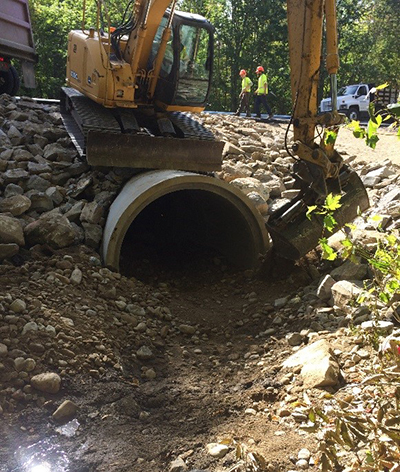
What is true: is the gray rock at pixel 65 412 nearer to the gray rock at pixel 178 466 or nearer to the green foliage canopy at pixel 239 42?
the gray rock at pixel 178 466

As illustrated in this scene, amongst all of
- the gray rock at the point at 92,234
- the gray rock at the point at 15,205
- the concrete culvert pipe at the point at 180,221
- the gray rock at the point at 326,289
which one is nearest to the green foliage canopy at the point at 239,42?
the concrete culvert pipe at the point at 180,221

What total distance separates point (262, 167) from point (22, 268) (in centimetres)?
443

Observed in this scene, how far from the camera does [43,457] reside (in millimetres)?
3342

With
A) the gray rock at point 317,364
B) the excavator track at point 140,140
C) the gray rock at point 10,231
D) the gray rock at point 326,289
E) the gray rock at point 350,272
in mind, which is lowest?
the gray rock at point 317,364

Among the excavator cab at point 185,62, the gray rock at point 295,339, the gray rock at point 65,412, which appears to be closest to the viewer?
the gray rock at point 65,412

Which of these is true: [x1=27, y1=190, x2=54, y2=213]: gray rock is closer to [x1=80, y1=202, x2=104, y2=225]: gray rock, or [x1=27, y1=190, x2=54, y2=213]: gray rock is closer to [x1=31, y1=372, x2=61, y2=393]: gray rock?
[x1=80, y1=202, x2=104, y2=225]: gray rock

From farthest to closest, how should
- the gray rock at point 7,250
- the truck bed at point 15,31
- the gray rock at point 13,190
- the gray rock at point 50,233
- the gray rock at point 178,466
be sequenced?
the truck bed at point 15,31
the gray rock at point 13,190
the gray rock at point 50,233
the gray rock at point 7,250
the gray rock at point 178,466

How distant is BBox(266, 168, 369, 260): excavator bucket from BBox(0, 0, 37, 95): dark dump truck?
24.0 ft

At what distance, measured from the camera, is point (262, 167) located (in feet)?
28.1

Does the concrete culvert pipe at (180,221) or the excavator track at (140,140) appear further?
the excavator track at (140,140)

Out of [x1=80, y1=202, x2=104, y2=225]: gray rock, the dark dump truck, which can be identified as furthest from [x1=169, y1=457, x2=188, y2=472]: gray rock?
the dark dump truck

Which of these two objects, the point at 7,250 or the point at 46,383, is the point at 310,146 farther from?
the point at 46,383

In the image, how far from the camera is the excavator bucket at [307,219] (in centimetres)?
541

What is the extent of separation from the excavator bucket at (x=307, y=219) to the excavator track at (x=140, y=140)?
81.4 inches
